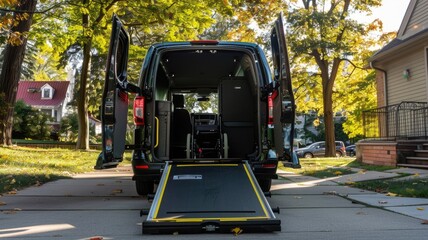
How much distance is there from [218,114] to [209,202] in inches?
111

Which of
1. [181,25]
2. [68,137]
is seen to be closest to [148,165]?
[181,25]

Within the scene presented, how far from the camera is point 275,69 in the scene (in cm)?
573

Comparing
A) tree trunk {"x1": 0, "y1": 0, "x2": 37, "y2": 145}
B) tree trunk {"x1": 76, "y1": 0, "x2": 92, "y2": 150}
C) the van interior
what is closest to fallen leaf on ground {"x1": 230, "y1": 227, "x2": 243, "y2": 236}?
the van interior

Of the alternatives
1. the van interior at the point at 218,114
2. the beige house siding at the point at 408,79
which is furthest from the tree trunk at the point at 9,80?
the beige house siding at the point at 408,79

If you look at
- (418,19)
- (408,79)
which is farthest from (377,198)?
(418,19)

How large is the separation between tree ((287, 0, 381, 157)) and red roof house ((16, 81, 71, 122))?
29.4m

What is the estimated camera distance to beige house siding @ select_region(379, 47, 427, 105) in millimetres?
12743

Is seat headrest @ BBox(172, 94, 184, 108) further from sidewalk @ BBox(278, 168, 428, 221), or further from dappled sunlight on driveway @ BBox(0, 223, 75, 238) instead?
dappled sunlight on driveway @ BBox(0, 223, 75, 238)

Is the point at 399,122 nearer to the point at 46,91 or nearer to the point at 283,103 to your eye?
the point at 283,103

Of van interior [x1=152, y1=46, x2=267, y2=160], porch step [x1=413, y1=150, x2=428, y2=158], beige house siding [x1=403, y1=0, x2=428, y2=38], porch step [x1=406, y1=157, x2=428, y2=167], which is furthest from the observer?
beige house siding [x1=403, y1=0, x2=428, y2=38]

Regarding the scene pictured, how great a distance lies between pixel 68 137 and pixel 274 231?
3167cm

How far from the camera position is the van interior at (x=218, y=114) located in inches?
240

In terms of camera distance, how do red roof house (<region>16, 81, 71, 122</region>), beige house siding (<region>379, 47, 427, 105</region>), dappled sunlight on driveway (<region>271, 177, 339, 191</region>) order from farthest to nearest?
red roof house (<region>16, 81, 71, 122</region>) → beige house siding (<region>379, 47, 427, 105</region>) → dappled sunlight on driveway (<region>271, 177, 339, 191</region>)

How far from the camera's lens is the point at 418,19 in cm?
1380
